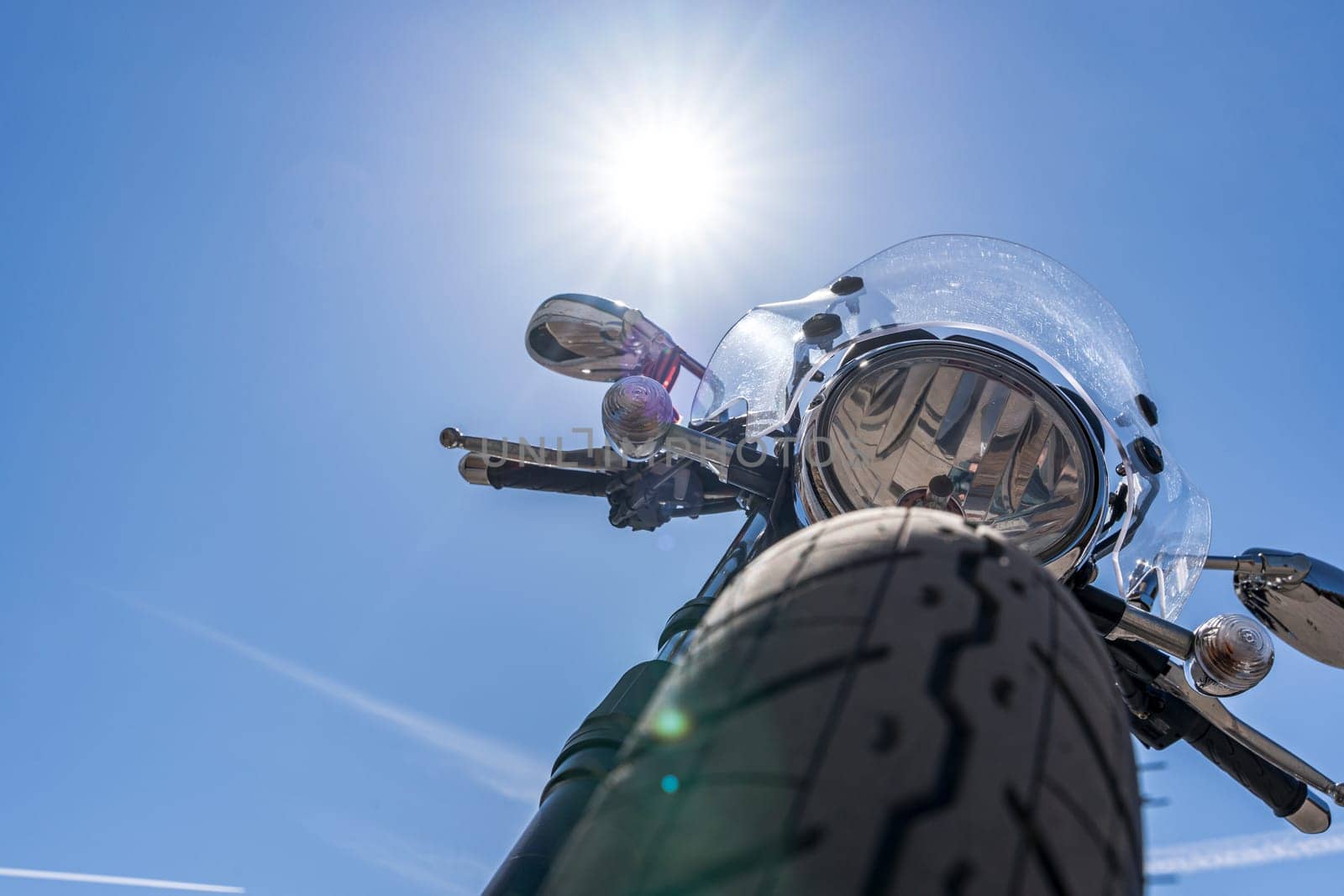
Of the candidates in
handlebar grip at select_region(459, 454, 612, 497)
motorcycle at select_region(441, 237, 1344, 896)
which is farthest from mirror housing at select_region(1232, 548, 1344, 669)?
handlebar grip at select_region(459, 454, 612, 497)

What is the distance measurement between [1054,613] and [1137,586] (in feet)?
7.70

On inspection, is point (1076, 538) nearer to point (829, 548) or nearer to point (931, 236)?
point (931, 236)

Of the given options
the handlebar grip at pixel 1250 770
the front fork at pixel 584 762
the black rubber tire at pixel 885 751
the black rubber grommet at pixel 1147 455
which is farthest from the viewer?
the handlebar grip at pixel 1250 770

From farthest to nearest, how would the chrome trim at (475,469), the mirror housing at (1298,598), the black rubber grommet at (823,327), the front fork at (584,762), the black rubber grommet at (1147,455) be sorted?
the chrome trim at (475,469) → the mirror housing at (1298,598) → the black rubber grommet at (823,327) → the black rubber grommet at (1147,455) → the front fork at (584,762)

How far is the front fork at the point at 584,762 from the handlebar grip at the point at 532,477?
140cm

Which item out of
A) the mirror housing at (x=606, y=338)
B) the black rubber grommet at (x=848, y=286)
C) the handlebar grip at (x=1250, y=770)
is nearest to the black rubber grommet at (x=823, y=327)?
the black rubber grommet at (x=848, y=286)

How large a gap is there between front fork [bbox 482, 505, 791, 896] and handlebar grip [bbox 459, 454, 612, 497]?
1400 mm

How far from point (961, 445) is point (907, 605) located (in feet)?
8.73

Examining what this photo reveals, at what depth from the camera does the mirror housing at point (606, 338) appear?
477 centimetres

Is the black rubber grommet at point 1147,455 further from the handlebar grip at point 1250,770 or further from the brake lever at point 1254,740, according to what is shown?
the handlebar grip at point 1250,770

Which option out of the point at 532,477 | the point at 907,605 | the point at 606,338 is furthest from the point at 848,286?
the point at 907,605

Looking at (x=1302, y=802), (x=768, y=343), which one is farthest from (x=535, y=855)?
(x=1302, y=802)

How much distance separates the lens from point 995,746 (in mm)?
1041

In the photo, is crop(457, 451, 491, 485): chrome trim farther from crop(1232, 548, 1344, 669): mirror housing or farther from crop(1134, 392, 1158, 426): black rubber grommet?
crop(1232, 548, 1344, 669): mirror housing
